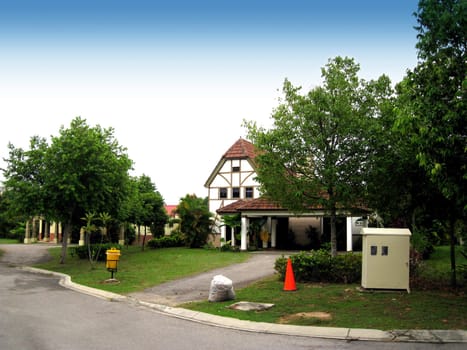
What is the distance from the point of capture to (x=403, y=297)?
1309 centimetres

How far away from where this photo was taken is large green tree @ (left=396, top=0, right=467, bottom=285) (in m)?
9.75

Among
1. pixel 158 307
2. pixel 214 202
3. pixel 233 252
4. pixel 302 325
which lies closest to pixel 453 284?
pixel 302 325

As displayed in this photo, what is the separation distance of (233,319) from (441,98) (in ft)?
22.5

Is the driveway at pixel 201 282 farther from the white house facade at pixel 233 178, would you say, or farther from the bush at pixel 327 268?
the white house facade at pixel 233 178

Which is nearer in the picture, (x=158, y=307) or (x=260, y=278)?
(x=158, y=307)

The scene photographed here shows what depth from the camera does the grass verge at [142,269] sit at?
1808 cm

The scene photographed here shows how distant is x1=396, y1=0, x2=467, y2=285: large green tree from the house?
20329mm

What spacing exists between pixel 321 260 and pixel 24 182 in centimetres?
1761

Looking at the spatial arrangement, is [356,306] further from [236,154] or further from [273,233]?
[236,154]

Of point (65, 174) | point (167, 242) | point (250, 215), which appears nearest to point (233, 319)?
point (65, 174)

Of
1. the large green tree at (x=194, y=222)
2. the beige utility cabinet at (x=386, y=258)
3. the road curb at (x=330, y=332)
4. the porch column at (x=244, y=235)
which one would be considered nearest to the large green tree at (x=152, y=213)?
the large green tree at (x=194, y=222)

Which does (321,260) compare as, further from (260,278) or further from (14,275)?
(14,275)

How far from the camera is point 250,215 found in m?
32.2

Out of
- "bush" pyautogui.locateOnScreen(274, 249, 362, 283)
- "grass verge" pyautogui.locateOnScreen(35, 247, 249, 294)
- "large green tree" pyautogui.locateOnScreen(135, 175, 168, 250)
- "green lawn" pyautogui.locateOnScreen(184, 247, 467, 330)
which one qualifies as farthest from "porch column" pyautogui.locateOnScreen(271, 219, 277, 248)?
"green lawn" pyautogui.locateOnScreen(184, 247, 467, 330)
